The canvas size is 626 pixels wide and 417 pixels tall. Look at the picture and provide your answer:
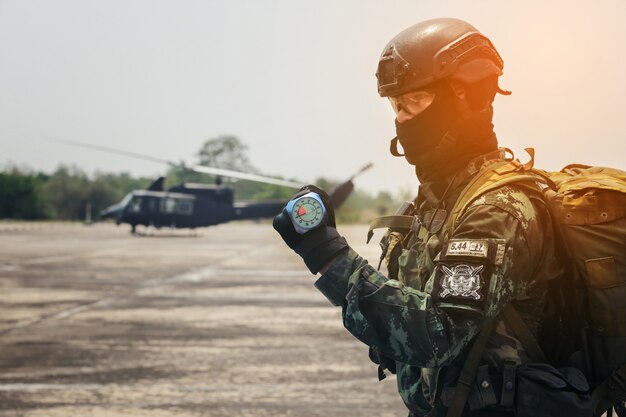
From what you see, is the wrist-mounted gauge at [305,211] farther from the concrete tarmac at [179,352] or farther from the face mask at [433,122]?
the concrete tarmac at [179,352]

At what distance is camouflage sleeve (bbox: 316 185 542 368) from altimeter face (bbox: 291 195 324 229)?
145 mm

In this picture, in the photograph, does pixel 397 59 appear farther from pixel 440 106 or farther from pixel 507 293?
pixel 507 293

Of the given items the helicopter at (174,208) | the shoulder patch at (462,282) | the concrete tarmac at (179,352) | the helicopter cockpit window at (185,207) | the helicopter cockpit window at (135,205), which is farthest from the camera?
the helicopter cockpit window at (135,205)

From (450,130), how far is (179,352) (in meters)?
7.92

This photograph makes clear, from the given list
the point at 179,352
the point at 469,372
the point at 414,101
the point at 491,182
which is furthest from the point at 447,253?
the point at 179,352

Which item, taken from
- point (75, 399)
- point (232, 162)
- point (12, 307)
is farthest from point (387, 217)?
point (232, 162)

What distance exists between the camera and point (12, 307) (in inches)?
585

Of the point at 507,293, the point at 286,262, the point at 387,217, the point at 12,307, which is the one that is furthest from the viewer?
the point at 286,262

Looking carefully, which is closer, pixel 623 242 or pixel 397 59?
pixel 623 242

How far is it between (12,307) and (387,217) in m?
12.9

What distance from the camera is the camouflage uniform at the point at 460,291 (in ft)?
8.30

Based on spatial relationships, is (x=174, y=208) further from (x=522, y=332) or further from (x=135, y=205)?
(x=522, y=332)

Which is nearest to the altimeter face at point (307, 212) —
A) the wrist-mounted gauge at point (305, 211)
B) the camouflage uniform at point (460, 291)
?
the wrist-mounted gauge at point (305, 211)

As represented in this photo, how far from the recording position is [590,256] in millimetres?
2613
